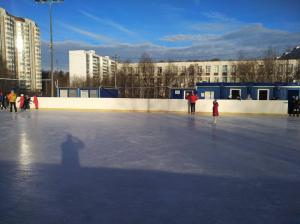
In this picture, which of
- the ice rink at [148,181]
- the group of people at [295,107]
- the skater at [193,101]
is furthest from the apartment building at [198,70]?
the ice rink at [148,181]

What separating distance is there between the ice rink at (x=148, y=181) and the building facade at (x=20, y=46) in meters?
46.0

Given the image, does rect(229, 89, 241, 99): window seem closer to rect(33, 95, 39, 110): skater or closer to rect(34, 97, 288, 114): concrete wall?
rect(34, 97, 288, 114): concrete wall

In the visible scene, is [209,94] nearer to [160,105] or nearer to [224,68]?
[160,105]

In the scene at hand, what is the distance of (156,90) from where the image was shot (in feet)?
80.8

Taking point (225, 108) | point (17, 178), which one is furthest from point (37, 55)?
point (17, 178)

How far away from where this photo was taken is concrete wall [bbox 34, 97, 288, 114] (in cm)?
1812

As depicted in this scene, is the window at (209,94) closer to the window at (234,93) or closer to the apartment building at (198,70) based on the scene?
the window at (234,93)

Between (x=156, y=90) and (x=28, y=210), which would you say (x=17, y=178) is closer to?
(x=28, y=210)

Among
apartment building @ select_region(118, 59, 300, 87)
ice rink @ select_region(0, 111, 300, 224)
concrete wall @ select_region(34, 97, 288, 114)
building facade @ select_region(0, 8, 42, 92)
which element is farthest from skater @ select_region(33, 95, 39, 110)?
apartment building @ select_region(118, 59, 300, 87)

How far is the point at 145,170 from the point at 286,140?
5554mm

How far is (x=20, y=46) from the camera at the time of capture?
57.8m

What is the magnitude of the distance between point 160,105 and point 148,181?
1562cm

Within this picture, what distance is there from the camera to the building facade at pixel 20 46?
52125mm

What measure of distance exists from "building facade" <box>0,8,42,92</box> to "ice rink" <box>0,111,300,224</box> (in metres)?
46.0
